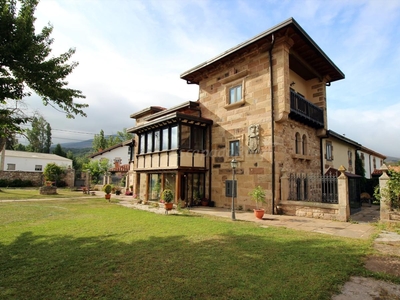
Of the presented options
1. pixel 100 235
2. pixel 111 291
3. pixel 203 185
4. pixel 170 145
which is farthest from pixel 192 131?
pixel 111 291

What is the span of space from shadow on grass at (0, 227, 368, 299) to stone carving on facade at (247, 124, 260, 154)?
18.7 ft

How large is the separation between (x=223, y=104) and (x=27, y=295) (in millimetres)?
11563

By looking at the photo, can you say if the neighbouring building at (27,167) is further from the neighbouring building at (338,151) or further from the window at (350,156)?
the window at (350,156)

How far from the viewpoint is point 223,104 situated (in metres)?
13.1

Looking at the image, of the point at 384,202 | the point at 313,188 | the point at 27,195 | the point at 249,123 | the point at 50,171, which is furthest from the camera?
the point at 50,171

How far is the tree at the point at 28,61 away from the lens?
407cm

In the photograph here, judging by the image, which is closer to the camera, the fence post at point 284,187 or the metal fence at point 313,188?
the metal fence at point 313,188

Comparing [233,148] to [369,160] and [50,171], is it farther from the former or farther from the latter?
[50,171]

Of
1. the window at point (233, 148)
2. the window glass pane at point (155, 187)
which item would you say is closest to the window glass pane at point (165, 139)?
the window glass pane at point (155, 187)

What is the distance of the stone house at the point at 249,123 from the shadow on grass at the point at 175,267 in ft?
19.1

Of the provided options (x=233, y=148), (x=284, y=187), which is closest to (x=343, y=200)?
(x=284, y=187)

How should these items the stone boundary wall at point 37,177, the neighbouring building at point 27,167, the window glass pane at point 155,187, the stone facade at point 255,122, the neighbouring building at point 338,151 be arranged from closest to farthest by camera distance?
the stone facade at point 255,122 < the neighbouring building at point 338,151 < the window glass pane at point 155,187 < the neighbouring building at point 27,167 < the stone boundary wall at point 37,177

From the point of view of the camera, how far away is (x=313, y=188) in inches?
482

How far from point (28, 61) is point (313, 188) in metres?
12.7
